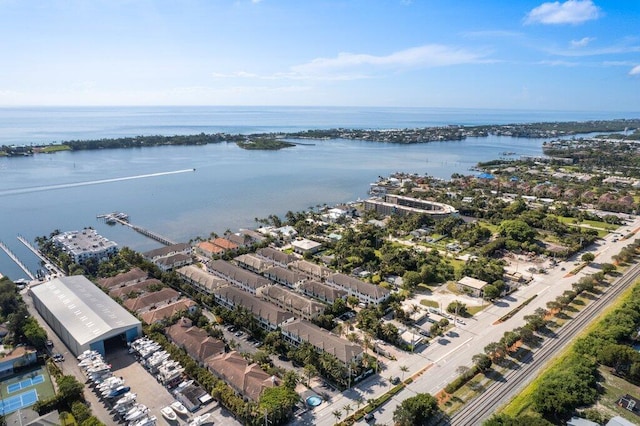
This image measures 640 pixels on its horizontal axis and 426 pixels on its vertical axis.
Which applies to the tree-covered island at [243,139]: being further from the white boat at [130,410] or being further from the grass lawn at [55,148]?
the white boat at [130,410]

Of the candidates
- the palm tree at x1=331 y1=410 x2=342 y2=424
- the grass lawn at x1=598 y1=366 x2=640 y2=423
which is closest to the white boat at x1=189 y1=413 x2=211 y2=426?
the palm tree at x1=331 y1=410 x2=342 y2=424

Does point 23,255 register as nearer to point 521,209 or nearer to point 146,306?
point 146,306

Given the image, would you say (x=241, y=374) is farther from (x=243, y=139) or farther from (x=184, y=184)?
(x=243, y=139)

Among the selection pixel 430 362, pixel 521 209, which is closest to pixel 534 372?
pixel 430 362

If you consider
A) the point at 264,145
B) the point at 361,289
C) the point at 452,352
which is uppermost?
the point at 264,145

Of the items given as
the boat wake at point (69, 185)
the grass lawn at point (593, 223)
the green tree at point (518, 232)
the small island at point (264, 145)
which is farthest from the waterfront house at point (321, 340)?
the small island at point (264, 145)

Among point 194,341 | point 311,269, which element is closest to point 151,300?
point 194,341

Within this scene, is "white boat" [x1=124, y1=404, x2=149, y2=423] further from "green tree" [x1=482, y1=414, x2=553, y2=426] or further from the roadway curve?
"green tree" [x1=482, y1=414, x2=553, y2=426]
